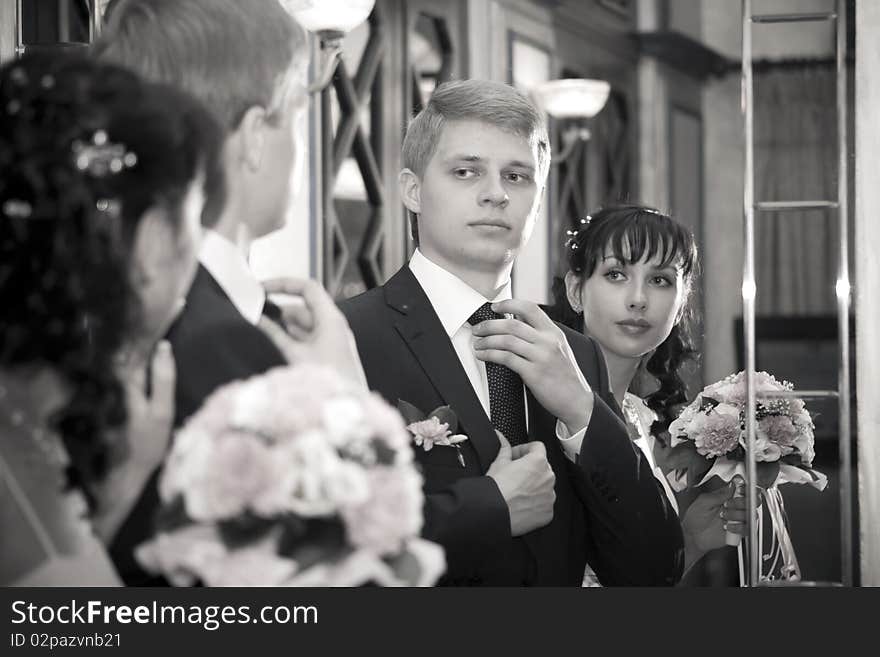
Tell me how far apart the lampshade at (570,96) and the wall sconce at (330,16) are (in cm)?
260

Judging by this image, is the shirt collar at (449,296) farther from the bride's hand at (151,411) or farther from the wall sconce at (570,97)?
the wall sconce at (570,97)

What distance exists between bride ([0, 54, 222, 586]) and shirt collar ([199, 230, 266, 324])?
13 cm

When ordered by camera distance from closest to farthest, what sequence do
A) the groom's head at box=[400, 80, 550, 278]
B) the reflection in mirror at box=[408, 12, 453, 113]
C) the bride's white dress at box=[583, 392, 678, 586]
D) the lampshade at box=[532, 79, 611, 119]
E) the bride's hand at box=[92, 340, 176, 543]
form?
1. the bride's hand at box=[92, 340, 176, 543]
2. the groom's head at box=[400, 80, 550, 278]
3. the bride's white dress at box=[583, 392, 678, 586]
4. the reflection in mirror at box=[408, 12, 453, 113]
5. the lampshade at box=[532, 79, 611, 119]

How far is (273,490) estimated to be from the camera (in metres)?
1.05

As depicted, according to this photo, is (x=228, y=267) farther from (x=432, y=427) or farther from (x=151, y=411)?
(x=432, y=427)

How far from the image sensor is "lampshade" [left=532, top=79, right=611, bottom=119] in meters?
5.93

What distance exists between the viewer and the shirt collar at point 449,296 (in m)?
1.84

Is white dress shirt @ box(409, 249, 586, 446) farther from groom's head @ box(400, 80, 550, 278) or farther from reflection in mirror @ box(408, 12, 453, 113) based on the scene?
reflection in mirror @ box(408, 12, 453, 113)

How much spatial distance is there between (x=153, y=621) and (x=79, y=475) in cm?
24

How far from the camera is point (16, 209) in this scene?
3.65 ft

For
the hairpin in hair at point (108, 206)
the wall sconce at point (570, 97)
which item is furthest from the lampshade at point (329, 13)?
the wall sconce at point (570, 97)

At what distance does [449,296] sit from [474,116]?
287mm

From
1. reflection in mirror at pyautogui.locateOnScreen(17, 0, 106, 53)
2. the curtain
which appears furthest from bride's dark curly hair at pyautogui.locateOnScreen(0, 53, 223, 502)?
the curtain

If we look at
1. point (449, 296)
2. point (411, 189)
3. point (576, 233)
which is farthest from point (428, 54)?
point (449, 296)
